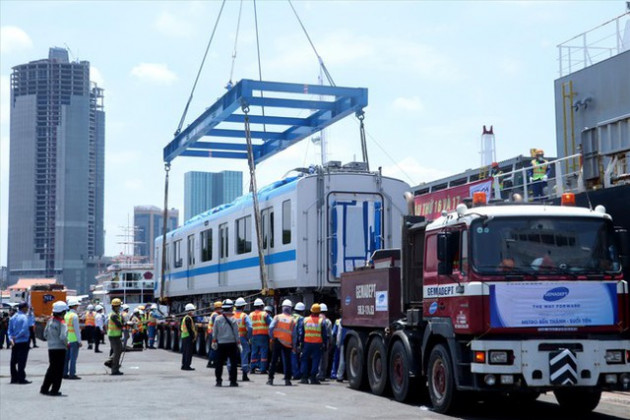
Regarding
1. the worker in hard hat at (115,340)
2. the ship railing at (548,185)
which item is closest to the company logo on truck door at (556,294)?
the ship railing at (548,185)

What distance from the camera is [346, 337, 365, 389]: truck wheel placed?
15.1 metres

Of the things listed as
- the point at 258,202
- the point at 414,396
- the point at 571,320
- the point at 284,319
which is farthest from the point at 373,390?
the point at 258,202

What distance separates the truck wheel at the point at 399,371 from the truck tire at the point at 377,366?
273 millimetres

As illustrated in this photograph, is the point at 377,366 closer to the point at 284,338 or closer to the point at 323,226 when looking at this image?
the point at 284,338

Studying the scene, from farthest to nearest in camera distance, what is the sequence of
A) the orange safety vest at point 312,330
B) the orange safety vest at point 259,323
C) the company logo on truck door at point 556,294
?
the orange safety vest at point 259,323, the orange safety vest at point 312,330, the company logo on truck door at point 556,294

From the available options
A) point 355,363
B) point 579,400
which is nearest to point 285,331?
point 355,363

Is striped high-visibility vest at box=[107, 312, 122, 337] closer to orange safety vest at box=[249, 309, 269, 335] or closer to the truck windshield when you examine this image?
orange safety vest at box=[249, 309, 269, 335]

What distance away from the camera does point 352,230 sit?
18969 millimetres

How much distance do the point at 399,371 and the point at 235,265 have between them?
1064 centimetres

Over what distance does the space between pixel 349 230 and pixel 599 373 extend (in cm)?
875

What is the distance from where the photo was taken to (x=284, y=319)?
17.0 m

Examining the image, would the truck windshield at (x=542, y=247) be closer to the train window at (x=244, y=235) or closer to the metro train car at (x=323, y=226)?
the metro train car at (x=323, y=226)

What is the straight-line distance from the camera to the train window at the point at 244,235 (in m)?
22.2

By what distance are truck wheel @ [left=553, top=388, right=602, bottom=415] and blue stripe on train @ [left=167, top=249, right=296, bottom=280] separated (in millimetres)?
8005
